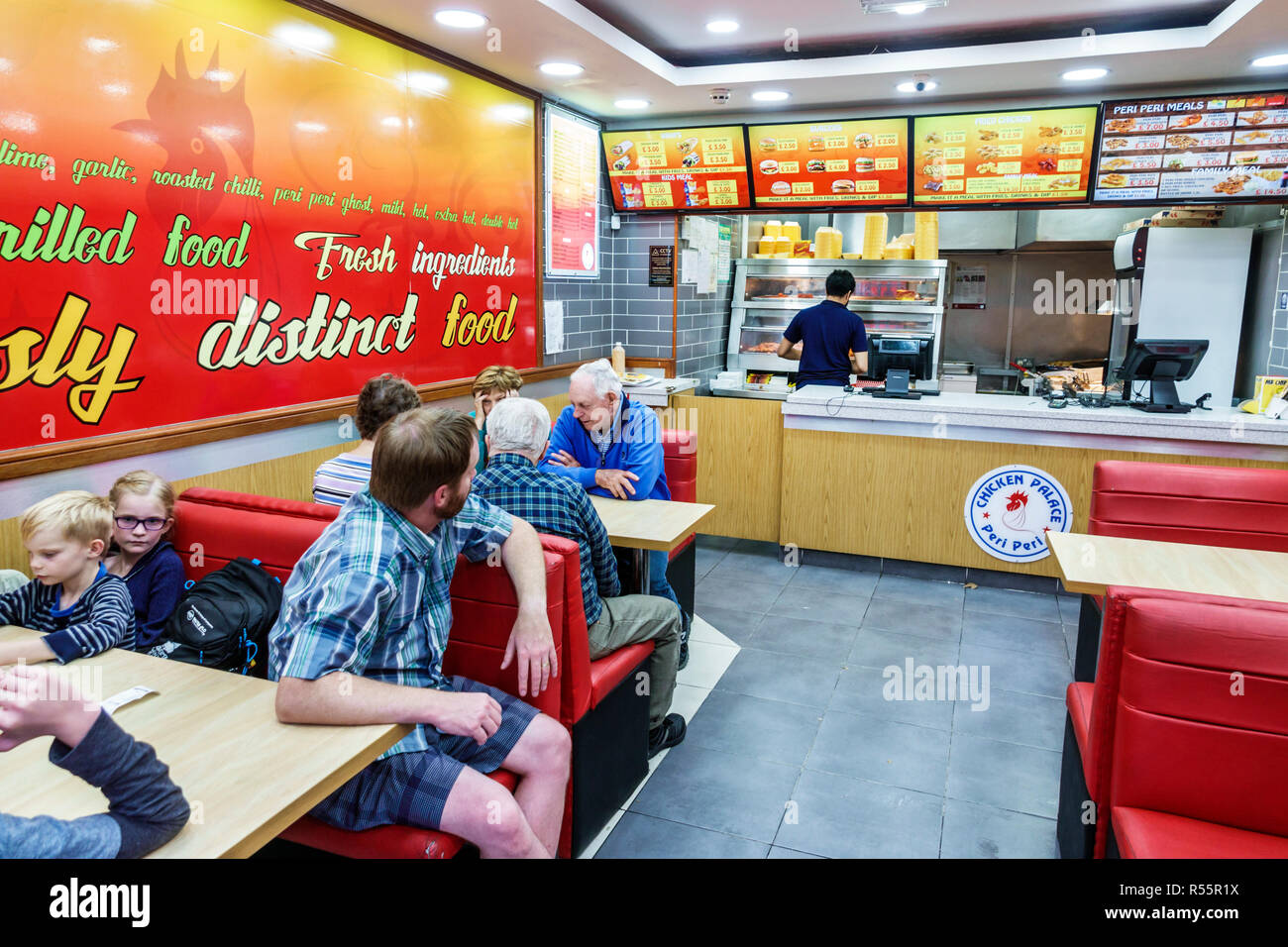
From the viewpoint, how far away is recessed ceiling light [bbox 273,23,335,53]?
11.9 feet

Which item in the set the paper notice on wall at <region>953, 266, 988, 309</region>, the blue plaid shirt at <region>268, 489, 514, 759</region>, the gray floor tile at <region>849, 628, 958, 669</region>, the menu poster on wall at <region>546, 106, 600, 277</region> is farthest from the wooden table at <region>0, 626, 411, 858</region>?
the paper notice on wall at <region>953, 266, 988, 309</region>

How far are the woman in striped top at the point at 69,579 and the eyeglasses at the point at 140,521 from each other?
17cm

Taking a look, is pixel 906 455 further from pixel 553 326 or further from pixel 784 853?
pixel 784 853

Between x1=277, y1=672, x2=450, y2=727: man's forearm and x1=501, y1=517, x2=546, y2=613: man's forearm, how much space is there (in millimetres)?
531

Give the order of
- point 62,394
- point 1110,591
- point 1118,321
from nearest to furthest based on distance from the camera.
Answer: point 1110,591, point 62,394, point 1118,321

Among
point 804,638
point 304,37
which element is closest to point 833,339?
point 804,638

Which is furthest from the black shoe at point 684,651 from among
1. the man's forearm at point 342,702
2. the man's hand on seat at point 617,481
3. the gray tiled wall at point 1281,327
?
the gray tiled wall at point 1281,327

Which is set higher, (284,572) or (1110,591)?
(1110,591)

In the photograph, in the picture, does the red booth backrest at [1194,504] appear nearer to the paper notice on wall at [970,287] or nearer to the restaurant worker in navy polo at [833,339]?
the restaurant worker in navy polo at [833,339]

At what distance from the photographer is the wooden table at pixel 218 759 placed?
1.39 meters

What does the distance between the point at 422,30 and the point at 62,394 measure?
97.0 inches

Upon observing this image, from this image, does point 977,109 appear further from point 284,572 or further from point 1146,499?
point 284,572
